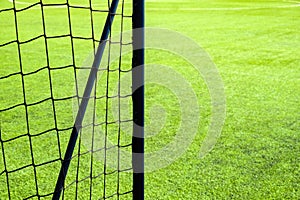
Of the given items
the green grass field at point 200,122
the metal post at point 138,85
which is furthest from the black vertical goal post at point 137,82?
the green grass field at point 200,122

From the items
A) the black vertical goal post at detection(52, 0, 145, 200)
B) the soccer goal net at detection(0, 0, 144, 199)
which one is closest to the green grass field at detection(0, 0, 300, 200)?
the soccer goal net at detection(0, 0, 144, 199)

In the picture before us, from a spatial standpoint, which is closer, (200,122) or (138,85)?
(138,85)

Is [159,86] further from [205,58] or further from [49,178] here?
[49,178]

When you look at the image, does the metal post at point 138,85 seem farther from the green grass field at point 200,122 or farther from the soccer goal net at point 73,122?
the green grass field at point 200,122

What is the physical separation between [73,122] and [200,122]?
0.93 m

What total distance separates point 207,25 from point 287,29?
1.28 meters

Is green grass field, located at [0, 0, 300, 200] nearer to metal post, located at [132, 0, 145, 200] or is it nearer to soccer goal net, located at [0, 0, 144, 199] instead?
soccer goal net, located at [0, 0, 144, 199]

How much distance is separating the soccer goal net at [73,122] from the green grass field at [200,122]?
0.04 ft

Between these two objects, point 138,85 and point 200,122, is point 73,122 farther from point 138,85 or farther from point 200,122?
point 138,85

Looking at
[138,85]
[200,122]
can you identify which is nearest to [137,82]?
[138,85]

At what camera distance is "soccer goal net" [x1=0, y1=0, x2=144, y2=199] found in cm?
172

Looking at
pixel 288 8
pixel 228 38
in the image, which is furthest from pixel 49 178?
pixel 288 8

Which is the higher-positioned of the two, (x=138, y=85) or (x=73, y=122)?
(x=138, y=85)

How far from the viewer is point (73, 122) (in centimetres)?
325
